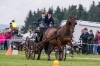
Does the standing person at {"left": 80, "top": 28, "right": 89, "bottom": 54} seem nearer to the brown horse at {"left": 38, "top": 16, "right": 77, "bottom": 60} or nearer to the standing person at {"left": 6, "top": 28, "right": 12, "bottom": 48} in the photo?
the standing person at {"left": 6, "top": 28, "right": 12, "bottom": 48}

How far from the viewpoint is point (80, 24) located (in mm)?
46125

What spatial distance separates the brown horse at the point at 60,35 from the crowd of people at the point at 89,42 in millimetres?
10800

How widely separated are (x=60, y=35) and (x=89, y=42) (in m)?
12.8

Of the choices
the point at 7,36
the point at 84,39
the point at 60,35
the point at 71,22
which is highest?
the point at 7,36

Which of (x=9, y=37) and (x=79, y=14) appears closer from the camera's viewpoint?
(x=9, y=37)

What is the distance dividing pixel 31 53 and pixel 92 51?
1214cm

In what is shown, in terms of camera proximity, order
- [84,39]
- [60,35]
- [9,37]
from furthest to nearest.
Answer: [9,37] < [84,39] < [60,35]

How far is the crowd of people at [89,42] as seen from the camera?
121ft

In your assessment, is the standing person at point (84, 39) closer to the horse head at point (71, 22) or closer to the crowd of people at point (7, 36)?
the crowd of people at point (7, 36)

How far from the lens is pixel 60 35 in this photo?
25.2 metres

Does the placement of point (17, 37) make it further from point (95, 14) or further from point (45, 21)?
point (95, 14)


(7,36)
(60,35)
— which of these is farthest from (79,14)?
(60,35)

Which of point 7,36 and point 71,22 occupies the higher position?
point 7,36

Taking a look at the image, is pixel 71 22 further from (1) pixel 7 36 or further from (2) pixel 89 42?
(1) pixel 7 36
